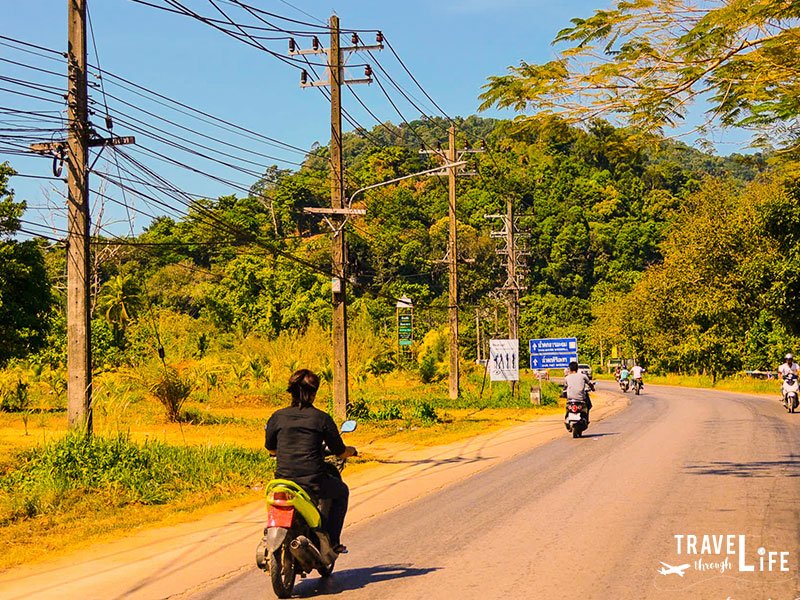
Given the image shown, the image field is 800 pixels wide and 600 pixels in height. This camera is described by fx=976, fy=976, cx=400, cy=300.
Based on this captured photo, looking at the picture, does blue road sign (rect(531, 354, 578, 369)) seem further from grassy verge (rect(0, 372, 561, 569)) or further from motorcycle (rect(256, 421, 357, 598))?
motorcycle (rect(256, 421, 357, 598))

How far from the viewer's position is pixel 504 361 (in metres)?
40.8

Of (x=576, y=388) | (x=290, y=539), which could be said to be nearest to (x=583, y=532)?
(x=290, y=539)

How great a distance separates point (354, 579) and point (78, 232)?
961cm

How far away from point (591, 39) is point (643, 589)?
6256mm

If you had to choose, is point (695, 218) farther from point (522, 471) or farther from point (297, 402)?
point (297, 402)

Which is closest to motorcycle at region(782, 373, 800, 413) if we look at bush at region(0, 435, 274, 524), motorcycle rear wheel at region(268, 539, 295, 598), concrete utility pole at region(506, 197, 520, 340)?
bush at region(0, 435, 274, 524)

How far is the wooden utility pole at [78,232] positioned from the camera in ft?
53.0

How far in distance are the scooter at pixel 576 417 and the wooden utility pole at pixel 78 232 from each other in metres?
12.2

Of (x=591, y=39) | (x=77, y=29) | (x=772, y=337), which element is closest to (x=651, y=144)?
(x=591, y=39)

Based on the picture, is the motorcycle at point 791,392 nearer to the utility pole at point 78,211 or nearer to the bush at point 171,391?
the bush at point 171,391

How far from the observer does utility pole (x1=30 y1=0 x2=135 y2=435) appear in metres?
16.2

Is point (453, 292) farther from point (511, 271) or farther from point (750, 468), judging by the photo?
point (750, 468)

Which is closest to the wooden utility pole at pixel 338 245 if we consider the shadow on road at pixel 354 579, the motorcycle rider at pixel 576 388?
the motorcycle rider at pixel 576 388

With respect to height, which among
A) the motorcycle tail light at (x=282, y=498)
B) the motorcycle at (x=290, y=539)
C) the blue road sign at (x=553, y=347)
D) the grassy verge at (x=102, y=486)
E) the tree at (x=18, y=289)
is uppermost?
the tree at (x=18, y=289)
